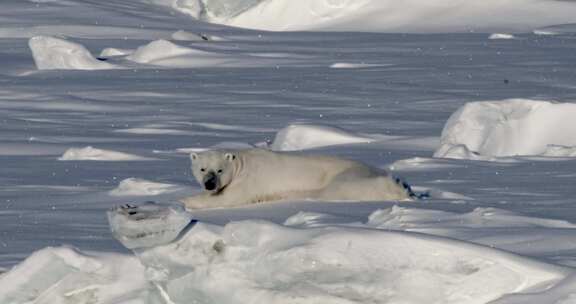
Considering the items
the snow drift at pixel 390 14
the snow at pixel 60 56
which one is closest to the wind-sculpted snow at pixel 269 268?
the snow at pixel 60 56

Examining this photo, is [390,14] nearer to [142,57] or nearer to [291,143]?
[142,57]

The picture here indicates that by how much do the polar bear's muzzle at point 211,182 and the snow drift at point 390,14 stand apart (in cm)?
1141

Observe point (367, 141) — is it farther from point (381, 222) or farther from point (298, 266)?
point (298, 266)

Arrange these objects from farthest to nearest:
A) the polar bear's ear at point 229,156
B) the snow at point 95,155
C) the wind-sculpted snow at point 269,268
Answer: the snow at point 95,155, the polar bear's ear at point 229,156, the wind-sculpted snow at point 269,268

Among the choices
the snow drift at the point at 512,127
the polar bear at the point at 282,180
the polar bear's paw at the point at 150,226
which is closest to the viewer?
the polar bear's paw at the point at 150,226

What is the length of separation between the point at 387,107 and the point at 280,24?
8.05m

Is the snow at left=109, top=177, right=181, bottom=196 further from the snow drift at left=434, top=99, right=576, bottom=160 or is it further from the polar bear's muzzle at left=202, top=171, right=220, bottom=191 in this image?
the snow drift at left=434, top=99, right=576, bottom=160

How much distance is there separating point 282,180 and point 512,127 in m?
2.38

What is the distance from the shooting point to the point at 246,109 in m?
9.41

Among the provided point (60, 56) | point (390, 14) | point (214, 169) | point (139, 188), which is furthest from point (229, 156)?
point (390, 14)

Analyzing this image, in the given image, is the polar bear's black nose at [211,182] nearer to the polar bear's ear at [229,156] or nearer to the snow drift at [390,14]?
the polar bear's ear at [229,156]

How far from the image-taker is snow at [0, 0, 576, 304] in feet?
9.94

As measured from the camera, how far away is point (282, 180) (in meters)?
5.24

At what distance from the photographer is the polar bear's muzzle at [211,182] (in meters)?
5.18
